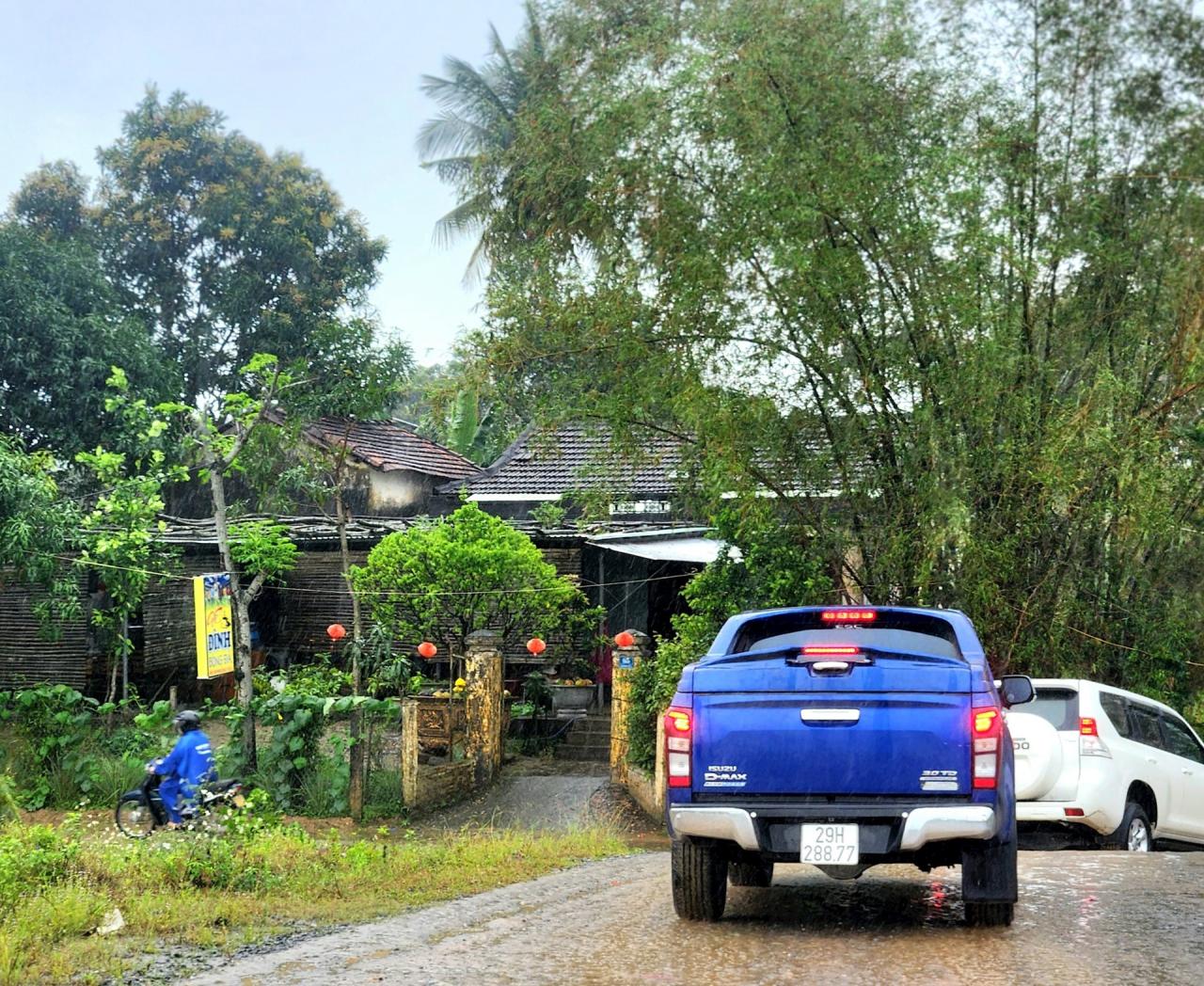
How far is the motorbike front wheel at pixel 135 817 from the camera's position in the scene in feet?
47.3

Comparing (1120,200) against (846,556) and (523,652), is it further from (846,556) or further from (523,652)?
(523,652)

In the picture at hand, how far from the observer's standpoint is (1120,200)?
43.5 ft

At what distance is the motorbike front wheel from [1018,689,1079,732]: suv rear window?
28.6 feet

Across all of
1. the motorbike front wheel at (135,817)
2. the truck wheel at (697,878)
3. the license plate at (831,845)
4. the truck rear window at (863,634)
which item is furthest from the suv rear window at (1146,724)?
the motorbike front wheel at (135,817)

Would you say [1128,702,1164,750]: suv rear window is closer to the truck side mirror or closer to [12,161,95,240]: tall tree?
the truck side mirror

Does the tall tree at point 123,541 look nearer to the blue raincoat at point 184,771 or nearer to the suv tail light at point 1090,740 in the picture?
the blue raincoat at point 184,771

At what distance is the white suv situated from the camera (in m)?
10.6

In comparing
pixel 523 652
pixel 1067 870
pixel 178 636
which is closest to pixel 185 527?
pixel 178 636

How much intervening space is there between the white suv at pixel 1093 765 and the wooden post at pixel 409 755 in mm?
7628

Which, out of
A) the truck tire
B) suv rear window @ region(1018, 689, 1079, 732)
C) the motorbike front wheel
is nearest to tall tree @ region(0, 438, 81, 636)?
the motorbike front wheel

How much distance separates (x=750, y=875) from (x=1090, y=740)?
3382 millimetres

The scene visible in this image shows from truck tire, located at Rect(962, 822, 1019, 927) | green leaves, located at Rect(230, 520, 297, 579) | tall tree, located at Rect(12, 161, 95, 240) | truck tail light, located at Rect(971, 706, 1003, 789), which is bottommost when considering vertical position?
truck tire, located at Rect(962, 822, 1019, 927)

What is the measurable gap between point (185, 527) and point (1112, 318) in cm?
1711

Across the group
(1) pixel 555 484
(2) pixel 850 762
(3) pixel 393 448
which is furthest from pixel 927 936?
(3) pixel 393 448
